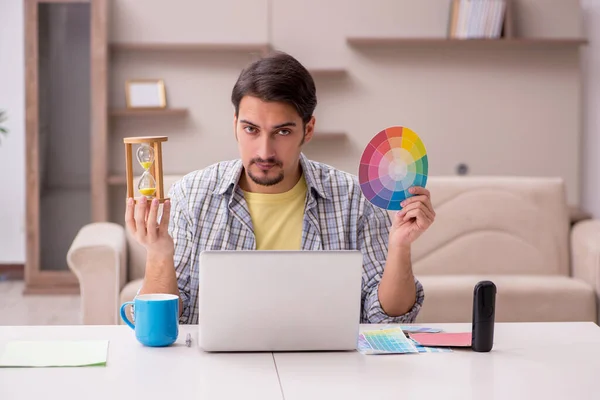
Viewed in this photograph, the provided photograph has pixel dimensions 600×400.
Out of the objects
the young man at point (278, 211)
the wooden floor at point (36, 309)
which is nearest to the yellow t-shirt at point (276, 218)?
the young man at point (278, 211)

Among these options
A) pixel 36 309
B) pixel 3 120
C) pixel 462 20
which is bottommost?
pixel 36 309

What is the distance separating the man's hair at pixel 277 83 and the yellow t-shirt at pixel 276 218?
233 millimetres

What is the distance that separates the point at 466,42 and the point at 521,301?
84.3 inches

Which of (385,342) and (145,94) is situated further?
(145,94)

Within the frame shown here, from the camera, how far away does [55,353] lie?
1.48 metres

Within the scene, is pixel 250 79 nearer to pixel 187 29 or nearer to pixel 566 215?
pixel 566 215

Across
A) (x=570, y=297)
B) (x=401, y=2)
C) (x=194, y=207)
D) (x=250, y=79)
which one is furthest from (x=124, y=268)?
(x=401, y=2)

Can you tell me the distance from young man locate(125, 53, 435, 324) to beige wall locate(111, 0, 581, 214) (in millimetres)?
2885

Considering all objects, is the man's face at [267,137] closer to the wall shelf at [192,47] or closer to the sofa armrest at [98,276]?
the sofa armrest at [98,276]

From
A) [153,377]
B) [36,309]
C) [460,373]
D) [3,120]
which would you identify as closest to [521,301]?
[460,373]

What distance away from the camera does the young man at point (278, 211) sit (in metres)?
1.85

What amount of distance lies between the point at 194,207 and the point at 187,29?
3.10 metres

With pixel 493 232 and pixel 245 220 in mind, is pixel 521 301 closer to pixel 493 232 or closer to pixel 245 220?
pixel 493 232

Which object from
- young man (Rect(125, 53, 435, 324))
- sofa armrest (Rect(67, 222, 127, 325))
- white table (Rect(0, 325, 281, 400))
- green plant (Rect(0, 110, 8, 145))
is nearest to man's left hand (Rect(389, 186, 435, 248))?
young man (Rect(125, 53, 435, 324))
